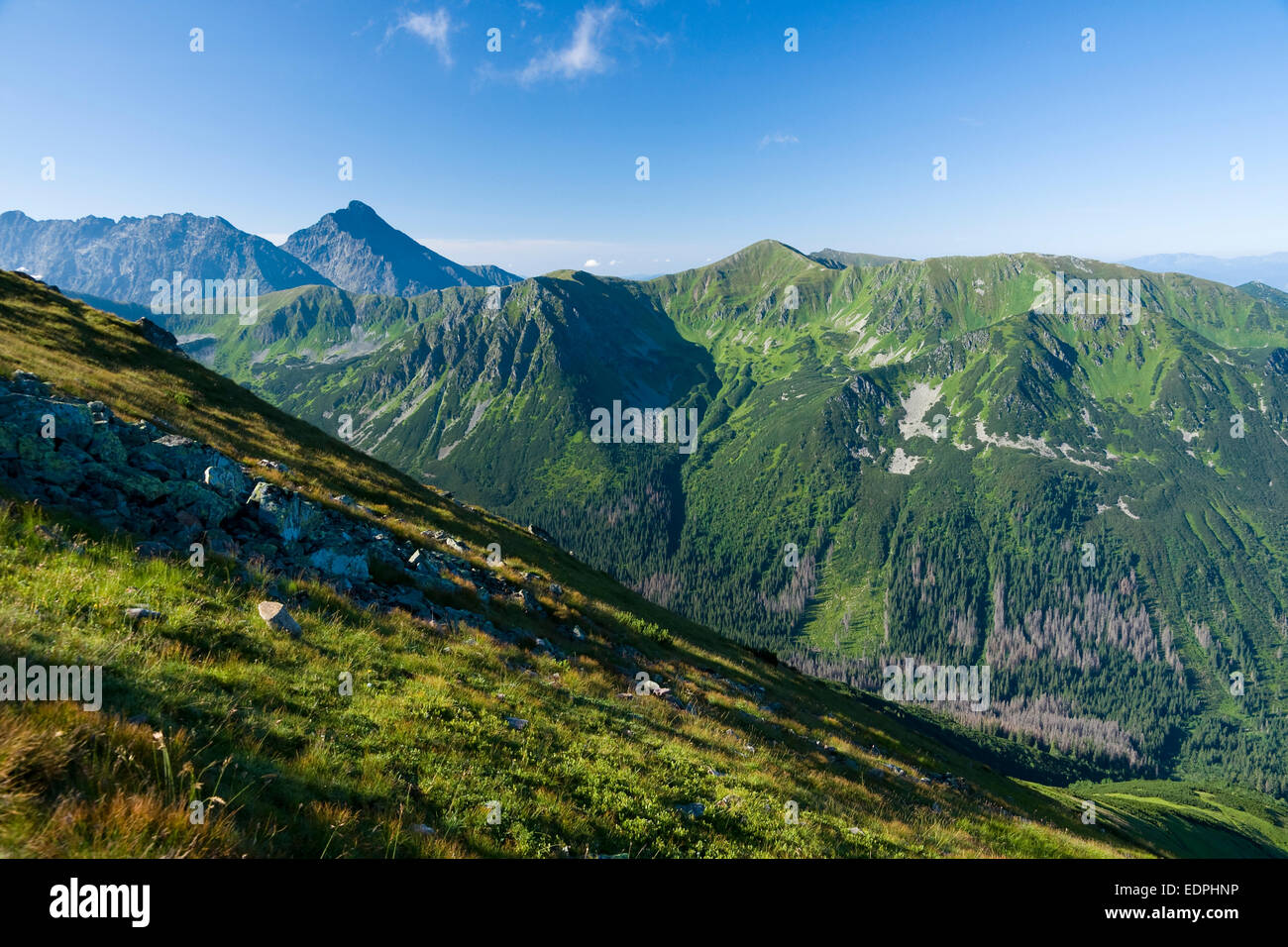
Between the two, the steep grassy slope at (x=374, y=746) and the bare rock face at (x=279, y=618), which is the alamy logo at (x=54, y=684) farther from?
the bare rock face at (x=279, y=618)

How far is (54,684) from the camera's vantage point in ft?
20.7

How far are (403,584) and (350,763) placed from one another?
1200cm

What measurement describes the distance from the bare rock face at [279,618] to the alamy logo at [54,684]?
420 cm

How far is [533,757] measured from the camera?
989 cm

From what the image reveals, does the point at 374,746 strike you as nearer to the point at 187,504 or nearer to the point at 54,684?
the point at 54,684

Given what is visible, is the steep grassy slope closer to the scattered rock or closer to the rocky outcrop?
the scattered rock
